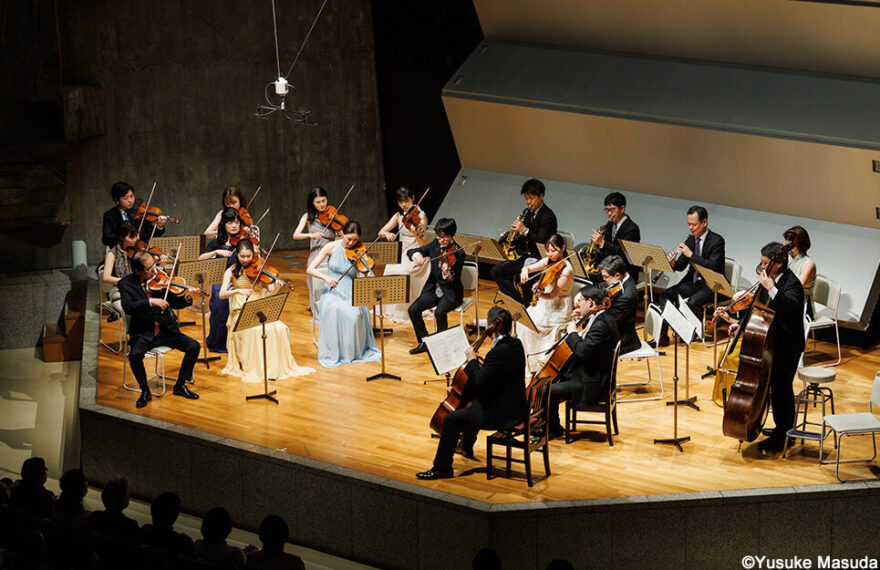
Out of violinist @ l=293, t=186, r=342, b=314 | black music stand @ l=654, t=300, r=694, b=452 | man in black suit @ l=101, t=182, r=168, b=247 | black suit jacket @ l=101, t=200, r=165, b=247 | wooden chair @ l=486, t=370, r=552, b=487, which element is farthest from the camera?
violinist @ l=293, t=186, r=342, b=314

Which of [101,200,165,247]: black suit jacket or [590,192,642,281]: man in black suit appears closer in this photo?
[101,200,165,247]: black suit jacket

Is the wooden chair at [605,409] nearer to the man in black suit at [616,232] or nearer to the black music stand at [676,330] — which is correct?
the black music stand at [676,330]

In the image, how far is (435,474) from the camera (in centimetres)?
630

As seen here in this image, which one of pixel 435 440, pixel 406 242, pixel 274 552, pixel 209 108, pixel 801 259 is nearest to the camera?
pixel 274 552

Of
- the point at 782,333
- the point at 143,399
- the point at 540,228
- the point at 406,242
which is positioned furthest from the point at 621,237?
the point at 143,399

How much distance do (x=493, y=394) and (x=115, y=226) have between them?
4.49 m

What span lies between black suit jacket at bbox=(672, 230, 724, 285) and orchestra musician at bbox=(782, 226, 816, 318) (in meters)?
0.74

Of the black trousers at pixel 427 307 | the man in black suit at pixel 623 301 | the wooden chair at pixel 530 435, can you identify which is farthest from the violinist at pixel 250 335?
the man in black suit at pixel 623 301

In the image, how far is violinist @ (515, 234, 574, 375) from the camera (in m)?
7.84

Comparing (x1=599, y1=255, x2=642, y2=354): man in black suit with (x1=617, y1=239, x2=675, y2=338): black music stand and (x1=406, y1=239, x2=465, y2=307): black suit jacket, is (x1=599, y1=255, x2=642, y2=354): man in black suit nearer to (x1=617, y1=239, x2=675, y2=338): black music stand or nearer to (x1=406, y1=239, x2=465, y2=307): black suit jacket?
(x1=617, y1=239, x2=675, y2=338): black music stand

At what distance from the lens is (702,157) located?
31.9ft

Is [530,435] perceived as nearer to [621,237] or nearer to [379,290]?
[379,290]

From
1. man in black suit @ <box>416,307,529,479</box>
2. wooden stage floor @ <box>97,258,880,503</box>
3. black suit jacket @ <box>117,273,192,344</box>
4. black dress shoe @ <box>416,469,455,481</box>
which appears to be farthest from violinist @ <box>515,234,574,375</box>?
black suit jacket @ <box>117,273,192,344</box>

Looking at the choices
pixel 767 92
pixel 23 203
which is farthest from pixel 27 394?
pixel 767 92
